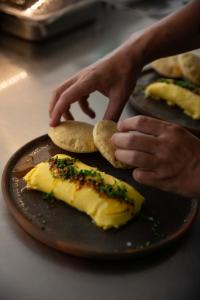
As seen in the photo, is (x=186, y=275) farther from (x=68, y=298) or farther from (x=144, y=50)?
(x=144, y=50)

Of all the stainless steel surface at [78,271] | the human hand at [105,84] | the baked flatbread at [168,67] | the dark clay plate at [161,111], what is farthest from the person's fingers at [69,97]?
the baked flatbread at [168,67]

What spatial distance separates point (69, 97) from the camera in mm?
1132

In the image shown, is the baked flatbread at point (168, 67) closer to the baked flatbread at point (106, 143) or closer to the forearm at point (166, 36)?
the forearm at point (166, 36)

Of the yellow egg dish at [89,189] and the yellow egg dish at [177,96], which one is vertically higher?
the yellow egg dish at [89,189]

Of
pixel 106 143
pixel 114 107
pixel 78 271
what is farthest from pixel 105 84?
pixel 78 271

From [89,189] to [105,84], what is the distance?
33cm

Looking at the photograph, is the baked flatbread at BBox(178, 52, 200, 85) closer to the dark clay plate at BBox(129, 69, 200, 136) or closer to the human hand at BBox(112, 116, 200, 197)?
the dark clay plate at BBox(129, 69, 200, 136)

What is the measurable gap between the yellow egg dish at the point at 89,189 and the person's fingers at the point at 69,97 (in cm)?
15

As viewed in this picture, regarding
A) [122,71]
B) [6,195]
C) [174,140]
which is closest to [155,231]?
[174,140]

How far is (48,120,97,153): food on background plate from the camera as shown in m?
1.11

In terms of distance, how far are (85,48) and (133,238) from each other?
37.6 inches

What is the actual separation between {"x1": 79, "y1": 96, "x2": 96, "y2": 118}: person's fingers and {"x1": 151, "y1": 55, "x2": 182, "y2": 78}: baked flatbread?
0.31 meters

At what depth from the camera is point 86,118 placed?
4.35 feet

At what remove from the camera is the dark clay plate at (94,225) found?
2.89 feet
